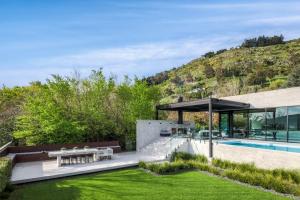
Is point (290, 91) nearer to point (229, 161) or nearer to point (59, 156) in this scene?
point (229, 161)

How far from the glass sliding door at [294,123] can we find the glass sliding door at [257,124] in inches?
77.4

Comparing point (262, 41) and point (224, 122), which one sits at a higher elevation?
point (262, 41)

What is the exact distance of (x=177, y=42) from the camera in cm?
2461

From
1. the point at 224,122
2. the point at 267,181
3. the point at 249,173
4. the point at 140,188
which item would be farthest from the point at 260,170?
the point at 224,122

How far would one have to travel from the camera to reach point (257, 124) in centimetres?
1819

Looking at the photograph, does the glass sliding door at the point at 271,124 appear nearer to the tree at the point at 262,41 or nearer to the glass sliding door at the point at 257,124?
the glass sliding door at the point at 257,124

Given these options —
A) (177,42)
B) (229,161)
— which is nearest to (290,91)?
(229,161)

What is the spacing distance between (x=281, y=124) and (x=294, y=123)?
91 centimetres

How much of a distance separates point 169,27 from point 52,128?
10717mm

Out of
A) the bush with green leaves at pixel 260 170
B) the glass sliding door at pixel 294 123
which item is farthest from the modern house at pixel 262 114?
the bush with green leaves at pixel 260 170

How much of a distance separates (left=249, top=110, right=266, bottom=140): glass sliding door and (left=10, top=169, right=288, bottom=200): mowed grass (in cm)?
816

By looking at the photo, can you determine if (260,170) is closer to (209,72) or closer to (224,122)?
(224,122)

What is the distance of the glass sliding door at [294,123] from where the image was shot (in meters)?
15.3

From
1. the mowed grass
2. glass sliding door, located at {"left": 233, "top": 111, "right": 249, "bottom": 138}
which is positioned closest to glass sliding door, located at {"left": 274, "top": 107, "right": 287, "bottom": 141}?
glass sliding door, located at {"left": 233, "top": 111, "right": 249, "bottom": 138}
